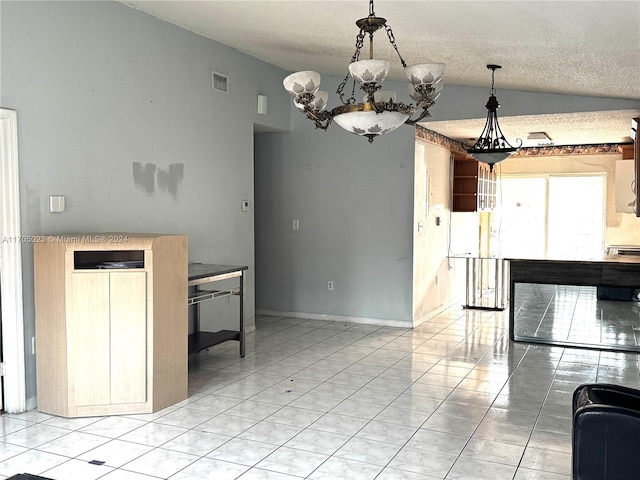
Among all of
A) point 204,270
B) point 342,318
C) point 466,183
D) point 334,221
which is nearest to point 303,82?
point 204,270

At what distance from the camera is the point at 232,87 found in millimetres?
5949

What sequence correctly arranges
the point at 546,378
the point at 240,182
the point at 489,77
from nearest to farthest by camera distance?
1. the point at 546,378
2. the point at 489,77
3. the point at 240,182

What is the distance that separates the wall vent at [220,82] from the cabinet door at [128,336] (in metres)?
2.54

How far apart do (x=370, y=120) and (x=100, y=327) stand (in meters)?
2.13

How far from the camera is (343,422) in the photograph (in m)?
3.73

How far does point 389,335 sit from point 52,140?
3.85m

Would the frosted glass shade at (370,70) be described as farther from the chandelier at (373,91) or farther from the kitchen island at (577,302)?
the kitchen island at (577,302)

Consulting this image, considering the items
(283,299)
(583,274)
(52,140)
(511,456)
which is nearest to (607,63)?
(583,274)

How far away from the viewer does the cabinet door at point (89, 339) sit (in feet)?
12.2

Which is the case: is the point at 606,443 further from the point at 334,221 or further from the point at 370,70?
the point at 334,221

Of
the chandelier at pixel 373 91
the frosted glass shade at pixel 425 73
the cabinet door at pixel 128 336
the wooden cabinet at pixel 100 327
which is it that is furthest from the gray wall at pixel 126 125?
the frosted glass shade at pixel 425 73

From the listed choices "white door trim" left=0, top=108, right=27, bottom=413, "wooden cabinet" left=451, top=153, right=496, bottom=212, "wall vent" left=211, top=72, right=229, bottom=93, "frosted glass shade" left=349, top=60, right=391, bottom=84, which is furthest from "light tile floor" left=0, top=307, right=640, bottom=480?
"wooden cabinet" left=451, top=153, right=496, bottom=212

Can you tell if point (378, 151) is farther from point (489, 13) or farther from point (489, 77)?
point (489, 13)

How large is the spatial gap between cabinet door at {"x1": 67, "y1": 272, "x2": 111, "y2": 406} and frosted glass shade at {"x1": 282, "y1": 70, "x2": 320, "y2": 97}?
1677mm
